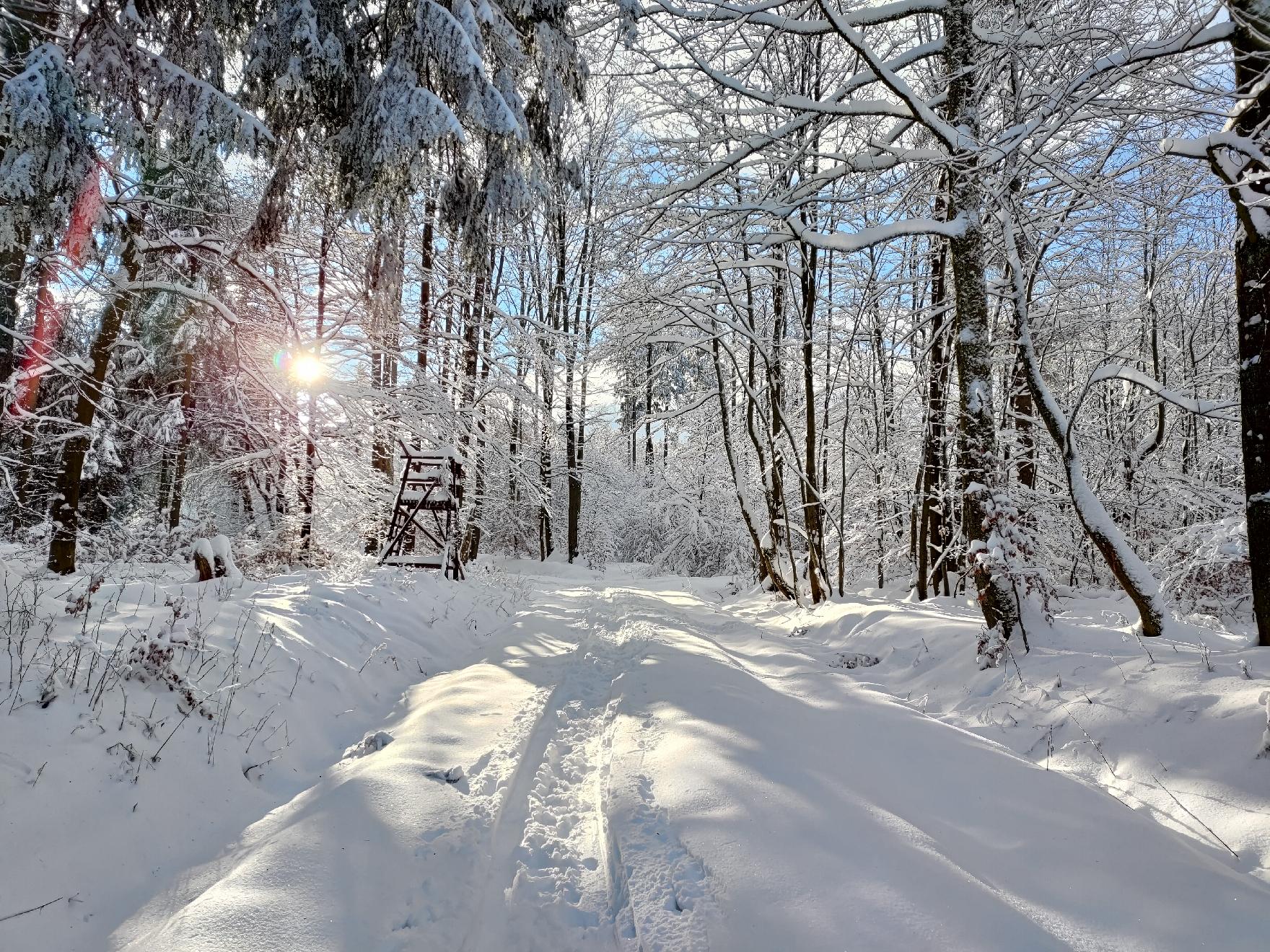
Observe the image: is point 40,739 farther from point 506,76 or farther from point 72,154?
point 506,76

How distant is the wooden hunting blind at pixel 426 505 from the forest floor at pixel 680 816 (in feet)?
17.0

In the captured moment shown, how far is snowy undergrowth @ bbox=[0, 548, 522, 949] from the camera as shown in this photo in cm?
225

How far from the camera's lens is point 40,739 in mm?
2604

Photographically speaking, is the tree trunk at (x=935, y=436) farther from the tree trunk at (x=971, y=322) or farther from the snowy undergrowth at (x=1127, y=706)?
the snowy undergrowth at (x=1127, y=706)

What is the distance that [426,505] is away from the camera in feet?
33.9

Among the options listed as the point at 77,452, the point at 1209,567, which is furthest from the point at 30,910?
the point at 1209,567

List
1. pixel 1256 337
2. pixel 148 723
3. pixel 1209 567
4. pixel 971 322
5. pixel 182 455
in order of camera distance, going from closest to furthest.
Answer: pixel 148 723
pixel 1256 337
pixel 971 322
pixel 1209 567
pixel 182 455

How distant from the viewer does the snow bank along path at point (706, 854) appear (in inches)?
82.1

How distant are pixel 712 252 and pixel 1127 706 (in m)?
6.71

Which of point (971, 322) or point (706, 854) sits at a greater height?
point (971, 322)

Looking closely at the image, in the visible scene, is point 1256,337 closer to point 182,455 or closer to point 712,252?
point 712,252

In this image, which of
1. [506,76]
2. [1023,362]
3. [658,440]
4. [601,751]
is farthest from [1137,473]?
[658,440]

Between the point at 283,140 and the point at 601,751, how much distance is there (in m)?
7.38

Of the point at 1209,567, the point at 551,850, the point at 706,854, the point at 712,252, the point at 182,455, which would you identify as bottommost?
the point at 551,850
